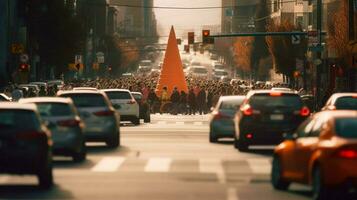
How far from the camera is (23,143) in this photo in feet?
69.6

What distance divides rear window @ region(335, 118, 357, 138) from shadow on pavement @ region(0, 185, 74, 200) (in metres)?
4.22

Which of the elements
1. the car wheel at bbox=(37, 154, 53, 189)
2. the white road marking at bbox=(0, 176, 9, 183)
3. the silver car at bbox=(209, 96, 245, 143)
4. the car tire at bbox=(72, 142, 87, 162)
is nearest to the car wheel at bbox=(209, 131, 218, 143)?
the silver car at bbox=(209, 96, 245, 143)

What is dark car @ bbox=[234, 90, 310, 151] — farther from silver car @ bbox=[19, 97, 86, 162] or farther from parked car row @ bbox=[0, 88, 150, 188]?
silver car @ bbox=[19, 97, 86, 162]

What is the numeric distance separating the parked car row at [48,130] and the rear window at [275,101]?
4164 millimetres

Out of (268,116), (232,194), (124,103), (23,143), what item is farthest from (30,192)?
(124,103)

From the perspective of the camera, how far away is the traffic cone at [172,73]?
100625 mm

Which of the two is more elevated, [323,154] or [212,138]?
[323,154]

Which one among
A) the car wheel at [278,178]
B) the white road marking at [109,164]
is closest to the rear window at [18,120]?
the car wheel at [278,178]

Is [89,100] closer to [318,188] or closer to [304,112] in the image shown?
[304,112]

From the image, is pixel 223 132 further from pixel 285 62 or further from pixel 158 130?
pixel 285 62

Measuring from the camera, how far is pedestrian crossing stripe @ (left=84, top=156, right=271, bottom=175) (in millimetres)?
26844

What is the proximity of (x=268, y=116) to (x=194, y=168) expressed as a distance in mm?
5896

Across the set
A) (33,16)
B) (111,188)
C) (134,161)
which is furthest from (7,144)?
(33,16)

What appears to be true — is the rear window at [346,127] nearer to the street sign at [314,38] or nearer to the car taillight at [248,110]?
the car taillight at [248,110]
